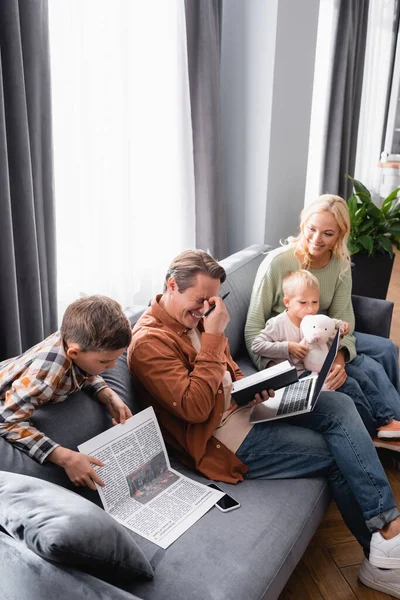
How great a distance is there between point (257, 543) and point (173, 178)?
1842 millimetres

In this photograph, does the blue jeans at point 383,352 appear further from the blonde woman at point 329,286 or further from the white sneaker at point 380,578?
the white sneaker at point 380,578

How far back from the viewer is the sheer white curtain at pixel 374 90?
4840 mm

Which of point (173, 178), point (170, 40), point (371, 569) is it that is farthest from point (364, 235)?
point (371, 569)

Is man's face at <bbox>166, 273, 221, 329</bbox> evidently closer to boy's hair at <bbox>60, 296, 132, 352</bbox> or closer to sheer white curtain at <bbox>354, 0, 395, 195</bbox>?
boy's hair at <bbox>60, 296, 132, 352</bbox>

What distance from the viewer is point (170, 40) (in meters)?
2.42

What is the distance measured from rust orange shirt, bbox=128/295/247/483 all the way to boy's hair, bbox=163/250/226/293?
122mm

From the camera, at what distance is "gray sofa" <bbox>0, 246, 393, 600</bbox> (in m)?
0.87

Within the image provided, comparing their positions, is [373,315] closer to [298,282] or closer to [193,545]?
[298,282]

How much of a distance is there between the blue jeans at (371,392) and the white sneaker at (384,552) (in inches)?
23.0

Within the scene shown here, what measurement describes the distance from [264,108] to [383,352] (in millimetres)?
1509

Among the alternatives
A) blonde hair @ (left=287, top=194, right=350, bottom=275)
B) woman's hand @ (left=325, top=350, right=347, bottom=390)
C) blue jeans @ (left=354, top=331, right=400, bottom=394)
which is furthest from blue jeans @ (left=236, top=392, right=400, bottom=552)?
blonde hair @ (left=287, top=194, right=350, bottom=275)

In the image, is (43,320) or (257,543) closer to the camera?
(257,543)

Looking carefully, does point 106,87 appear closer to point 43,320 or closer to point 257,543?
point 43,320

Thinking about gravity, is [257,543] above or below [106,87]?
below
